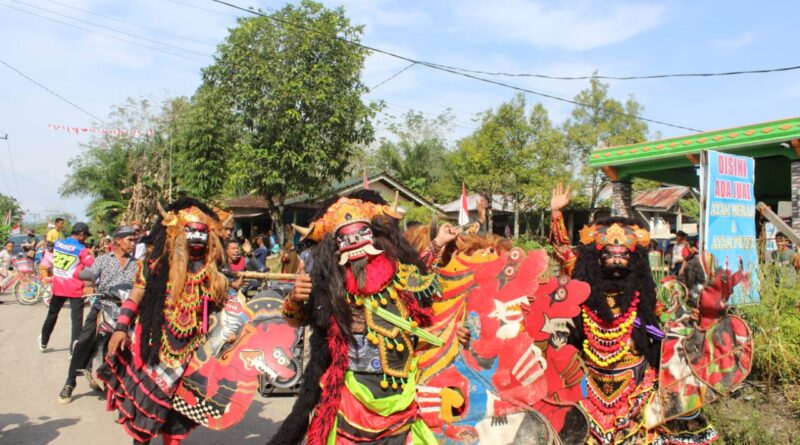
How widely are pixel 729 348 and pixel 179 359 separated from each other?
3.70 m

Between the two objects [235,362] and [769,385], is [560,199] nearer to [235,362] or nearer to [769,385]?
[769,385]

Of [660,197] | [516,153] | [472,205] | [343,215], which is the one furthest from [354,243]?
[660,197]

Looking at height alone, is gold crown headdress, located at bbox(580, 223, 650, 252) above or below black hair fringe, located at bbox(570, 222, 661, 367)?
above

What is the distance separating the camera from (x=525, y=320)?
4090 millimetres

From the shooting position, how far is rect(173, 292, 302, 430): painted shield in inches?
169

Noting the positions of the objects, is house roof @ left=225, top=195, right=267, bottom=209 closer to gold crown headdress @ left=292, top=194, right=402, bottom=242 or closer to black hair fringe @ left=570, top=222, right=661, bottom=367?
black hair fringe @ left=570, top=222, right=661, bottom=367

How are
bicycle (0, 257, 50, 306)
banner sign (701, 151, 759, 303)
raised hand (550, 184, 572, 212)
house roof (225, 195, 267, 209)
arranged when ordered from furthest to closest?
house roof (225, 195, 267, 209), bicycle (0, 257, 50, 306), banner sign (701, 151, 759, 303), raised hand (550, 184, 572, 212)

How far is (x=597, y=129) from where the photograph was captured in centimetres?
3117

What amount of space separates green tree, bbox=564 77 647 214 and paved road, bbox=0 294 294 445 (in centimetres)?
2520

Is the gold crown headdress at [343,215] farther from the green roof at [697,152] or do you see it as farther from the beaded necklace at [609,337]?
the green roof at [697,152]

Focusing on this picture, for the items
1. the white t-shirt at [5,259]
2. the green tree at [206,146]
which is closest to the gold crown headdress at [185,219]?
the white t-shirt at [5,259]

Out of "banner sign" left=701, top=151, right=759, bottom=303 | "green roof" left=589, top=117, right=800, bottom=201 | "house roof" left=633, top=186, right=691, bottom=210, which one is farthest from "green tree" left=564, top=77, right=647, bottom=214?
"banner sign" left=701, top=151, right=759, bottom=303

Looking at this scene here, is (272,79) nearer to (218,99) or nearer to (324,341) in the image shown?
(218,99)

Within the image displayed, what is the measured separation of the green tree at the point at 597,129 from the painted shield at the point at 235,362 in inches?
1053
